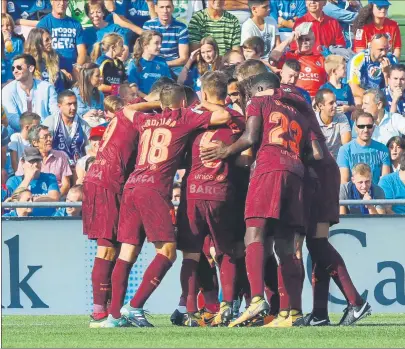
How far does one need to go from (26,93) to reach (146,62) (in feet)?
5.95

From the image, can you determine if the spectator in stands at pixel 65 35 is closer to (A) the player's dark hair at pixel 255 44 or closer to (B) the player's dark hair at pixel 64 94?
(B) the player's dark hair at pixel 64 94

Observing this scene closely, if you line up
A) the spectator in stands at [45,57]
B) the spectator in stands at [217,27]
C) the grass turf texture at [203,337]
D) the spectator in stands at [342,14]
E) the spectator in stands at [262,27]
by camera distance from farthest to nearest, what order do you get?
1. the spectator in stands at [342,14]
2. the spectator in stands at [217,27]
3. the spectator in stands at [262,27]
4. the spectator in stands at [45,57]
5. the grass turf texture at [203,337]

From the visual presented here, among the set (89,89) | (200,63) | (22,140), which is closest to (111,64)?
(89,89)

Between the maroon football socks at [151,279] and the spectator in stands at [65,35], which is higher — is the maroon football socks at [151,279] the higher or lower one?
the lower one

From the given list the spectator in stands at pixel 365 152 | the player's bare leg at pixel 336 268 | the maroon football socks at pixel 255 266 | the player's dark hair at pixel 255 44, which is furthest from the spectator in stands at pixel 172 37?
the maroon football socks at pixel 255 266

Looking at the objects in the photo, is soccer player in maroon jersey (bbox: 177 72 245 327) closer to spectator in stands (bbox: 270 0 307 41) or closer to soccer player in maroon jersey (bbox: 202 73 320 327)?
soccer player in maroon jersey (bbox: 202 73 320 327)

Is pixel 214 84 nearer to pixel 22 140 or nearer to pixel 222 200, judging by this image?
pixel 222 200

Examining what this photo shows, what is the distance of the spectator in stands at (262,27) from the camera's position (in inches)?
708

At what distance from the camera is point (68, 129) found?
16.0m

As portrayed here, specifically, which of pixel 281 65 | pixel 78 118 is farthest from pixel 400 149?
pixel 78 118

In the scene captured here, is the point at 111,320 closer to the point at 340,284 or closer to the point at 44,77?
the point at 340,284

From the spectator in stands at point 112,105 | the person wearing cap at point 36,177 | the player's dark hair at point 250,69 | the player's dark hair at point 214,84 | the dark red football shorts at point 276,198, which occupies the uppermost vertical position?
the player's dark hair at point 250,69

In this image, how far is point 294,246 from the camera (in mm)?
10414

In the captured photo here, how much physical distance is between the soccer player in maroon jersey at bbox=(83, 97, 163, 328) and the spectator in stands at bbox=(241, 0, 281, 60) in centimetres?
725
